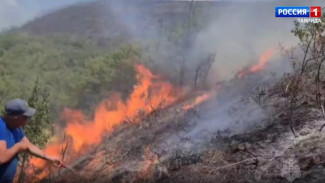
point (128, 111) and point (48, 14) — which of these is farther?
point (48, 14)

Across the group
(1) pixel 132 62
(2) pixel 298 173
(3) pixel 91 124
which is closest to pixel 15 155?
(2) pixel 298 173

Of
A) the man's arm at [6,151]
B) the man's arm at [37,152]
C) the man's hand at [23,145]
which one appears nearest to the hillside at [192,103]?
the man's arm at [37,152]

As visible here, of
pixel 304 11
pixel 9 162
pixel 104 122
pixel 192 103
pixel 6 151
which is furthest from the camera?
pixel 104 122

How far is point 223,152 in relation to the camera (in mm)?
15672

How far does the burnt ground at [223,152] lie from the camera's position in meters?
13.5

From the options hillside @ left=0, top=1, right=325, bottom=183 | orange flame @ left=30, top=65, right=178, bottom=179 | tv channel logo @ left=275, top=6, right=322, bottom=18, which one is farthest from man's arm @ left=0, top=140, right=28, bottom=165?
orange flame @ left=30, top=65, right=178, bottom=179

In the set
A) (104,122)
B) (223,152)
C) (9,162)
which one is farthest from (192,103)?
(9,162)

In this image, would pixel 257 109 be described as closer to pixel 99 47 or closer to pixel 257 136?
pixel 257 136

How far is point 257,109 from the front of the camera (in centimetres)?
1834

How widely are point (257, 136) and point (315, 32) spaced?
14.5 feet

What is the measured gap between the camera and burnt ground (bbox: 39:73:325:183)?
1350 cm

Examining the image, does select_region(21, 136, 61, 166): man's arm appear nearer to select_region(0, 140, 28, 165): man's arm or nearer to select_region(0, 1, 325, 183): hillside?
select_region(0, 140, 28, 165): man's arm

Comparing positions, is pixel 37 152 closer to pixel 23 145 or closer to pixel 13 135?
pixel 23 145

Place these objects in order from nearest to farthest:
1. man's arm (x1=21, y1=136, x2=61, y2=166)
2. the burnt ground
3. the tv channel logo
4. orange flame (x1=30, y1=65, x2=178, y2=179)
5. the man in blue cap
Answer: the man in blue cap < man's arm (x1=21, y1=136, x2=61, y2=166) < the burnt ground < the tv channel logo < orange flame (x1=30, y1=65, x2=178, y2=179)
